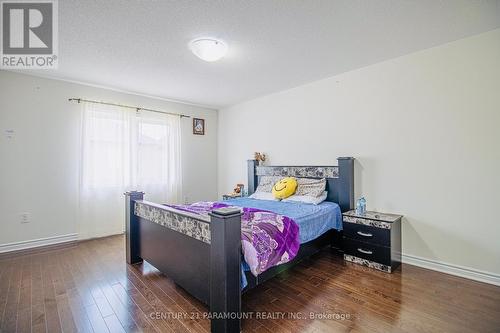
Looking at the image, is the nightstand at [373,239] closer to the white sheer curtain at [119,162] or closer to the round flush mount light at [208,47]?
the round flush mount light at [208,47]

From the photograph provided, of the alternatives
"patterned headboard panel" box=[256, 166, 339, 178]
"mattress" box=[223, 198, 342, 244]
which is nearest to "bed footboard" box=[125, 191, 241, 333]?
"mattress" box=[223, 198, 342, 244]

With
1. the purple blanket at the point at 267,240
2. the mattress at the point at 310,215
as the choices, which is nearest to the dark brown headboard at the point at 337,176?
the mattress at the point at 310,215

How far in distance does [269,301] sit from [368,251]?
1.36m

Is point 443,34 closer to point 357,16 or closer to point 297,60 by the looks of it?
point 357,16

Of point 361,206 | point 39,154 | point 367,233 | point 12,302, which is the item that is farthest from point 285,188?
point 39,154

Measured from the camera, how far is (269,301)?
2104 mm

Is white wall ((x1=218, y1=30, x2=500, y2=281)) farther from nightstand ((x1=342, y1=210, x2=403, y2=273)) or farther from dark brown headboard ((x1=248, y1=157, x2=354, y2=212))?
nightstand ((x1=342, y1=210, x2=403, y2=273))

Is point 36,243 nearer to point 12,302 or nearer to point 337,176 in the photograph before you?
point 12,302

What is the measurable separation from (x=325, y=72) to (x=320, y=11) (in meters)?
1.45

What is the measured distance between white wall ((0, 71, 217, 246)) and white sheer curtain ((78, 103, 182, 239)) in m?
0.16

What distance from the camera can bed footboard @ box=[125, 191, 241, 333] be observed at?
5.20ft

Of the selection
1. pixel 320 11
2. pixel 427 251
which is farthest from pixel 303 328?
pixel 320 11

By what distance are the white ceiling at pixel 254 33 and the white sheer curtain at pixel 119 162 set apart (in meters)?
0.78

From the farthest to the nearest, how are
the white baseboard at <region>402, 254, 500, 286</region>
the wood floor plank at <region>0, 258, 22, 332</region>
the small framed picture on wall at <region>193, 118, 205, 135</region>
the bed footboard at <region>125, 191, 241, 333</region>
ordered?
the small framed picture on wall at <region>193, 118, 205, 135</region>
the white baseboard at <region>402, 254, 500, 286</region>
the wood floor plank at <region>0, 258, 22, 332</region>
the bed footboard at <region>125, 191, 241, 333</region>
